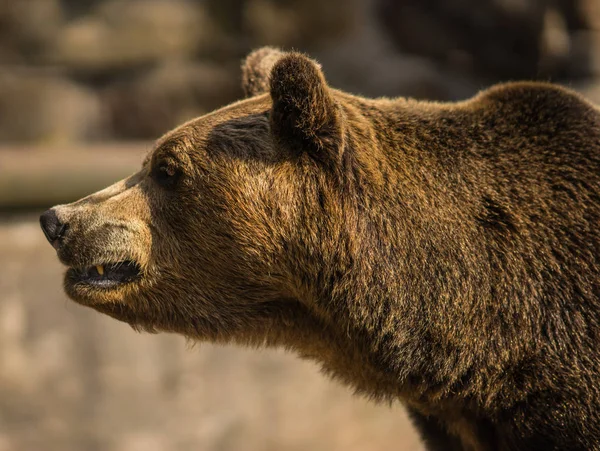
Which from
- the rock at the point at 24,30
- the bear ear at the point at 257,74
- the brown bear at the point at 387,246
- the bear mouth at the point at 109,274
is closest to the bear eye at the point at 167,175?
the brown bear at the point at 387,246

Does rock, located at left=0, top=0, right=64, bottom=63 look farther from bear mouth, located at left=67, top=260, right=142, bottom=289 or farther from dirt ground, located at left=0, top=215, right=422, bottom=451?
bear mouth, located at left=67, top=260, right=142, bottom=289

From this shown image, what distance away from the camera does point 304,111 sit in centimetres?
262

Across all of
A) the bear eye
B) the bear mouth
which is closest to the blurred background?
the bear mouth

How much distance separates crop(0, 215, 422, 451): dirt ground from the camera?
16.6ft

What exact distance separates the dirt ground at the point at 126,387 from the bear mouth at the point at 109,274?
211 cm

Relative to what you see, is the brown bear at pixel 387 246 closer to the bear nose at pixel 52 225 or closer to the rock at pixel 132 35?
the bear nose at pixel 52 225

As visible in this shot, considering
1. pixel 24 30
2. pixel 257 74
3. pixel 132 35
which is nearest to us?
pixel 257 74

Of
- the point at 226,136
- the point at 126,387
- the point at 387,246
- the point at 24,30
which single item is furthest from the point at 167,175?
the point at 24,30

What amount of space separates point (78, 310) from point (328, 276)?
288 centimetres

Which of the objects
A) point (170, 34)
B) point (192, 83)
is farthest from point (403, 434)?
point (170, 34)

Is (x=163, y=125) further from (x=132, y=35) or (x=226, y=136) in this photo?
A: (x=226, y=136)

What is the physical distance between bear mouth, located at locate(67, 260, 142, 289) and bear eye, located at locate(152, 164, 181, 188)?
0.31 m

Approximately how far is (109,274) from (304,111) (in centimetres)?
93

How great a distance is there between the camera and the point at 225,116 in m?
2.84
